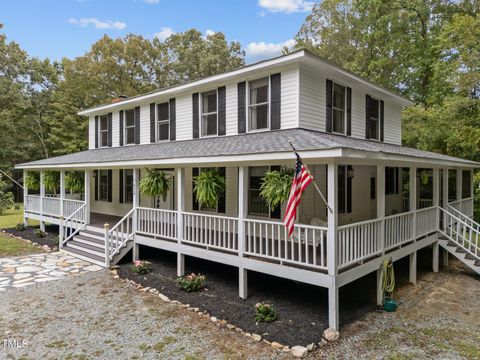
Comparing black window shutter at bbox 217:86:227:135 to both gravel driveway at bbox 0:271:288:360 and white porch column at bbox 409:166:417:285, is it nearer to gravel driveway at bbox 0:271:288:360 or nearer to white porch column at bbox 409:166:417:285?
gravel driveway at bbox 0:271:288:360

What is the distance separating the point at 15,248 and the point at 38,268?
11.5 feet

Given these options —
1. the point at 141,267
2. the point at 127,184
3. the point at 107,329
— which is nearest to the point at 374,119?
the point at 141,267

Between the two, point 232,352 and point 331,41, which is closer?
point 232,352

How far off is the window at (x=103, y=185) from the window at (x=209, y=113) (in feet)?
22.7

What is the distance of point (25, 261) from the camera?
10891 millimetres

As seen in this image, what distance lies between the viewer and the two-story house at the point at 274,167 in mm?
6688

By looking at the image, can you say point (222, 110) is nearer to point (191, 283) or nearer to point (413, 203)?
point (191, 283)

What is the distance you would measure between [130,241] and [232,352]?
20.1 feet

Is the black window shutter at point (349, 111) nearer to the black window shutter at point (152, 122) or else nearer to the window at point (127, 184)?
the black window shutter at point (152, 122)

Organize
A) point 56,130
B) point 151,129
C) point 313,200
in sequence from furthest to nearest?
point 56,130
point 151,129
point 313,200

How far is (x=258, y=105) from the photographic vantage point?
32.4 feet

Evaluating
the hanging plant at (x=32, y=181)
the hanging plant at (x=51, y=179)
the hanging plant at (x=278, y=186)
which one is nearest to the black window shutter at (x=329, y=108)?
the hanging plant at (x=278, y=186)

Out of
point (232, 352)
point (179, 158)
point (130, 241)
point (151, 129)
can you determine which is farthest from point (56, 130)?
point (232, 352)

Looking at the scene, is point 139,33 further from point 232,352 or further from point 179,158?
point 232,352
